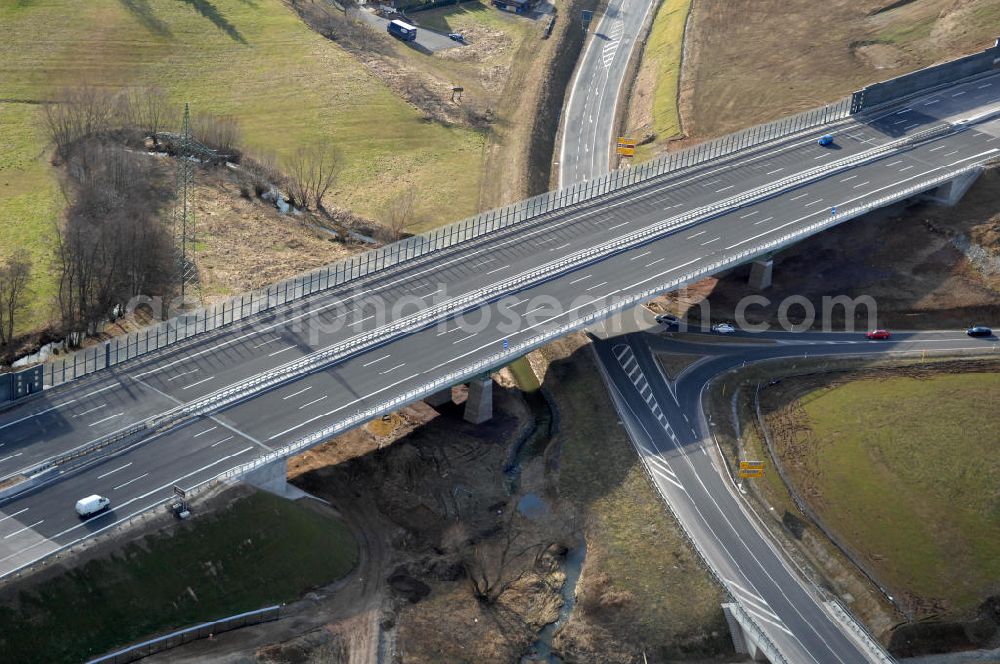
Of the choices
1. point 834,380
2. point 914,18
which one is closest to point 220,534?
point 834,380

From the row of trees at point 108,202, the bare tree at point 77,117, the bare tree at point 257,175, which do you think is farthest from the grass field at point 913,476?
the bare tree at point 77,117

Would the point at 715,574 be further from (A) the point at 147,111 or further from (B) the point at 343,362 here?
(A) the point at 147,111

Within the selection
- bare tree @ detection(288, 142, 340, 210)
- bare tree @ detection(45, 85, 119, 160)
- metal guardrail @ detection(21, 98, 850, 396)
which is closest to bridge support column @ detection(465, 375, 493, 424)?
metal guardrail @ detection(21, 98, 850, 396)

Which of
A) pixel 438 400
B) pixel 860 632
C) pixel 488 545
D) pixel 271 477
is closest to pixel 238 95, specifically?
pixel 438 400

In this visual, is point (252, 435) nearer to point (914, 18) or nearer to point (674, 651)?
point (674, 651)

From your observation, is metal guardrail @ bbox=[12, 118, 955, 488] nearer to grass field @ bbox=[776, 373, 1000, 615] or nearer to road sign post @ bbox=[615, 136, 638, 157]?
road sign post @ bbox=[615, 136, 638, 157]
